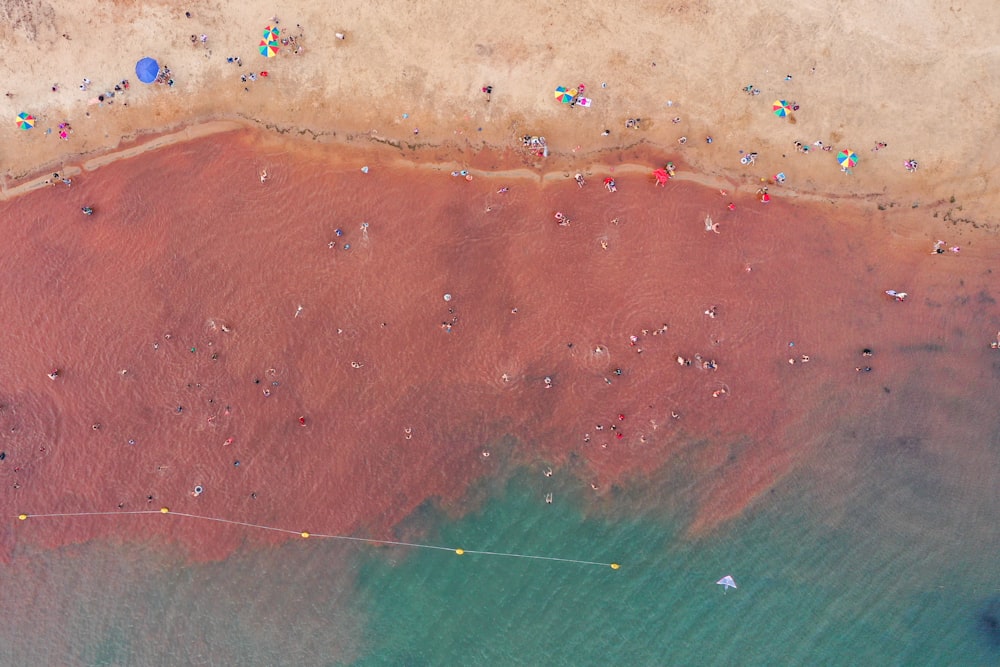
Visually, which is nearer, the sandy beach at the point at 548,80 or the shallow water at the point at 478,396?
the sandy beach at the point at 548,80

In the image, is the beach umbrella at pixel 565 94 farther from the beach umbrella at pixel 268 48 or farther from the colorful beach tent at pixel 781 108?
the beach umbrella at pixel 268 48

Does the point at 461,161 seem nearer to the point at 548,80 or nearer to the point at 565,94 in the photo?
the point at 548,80

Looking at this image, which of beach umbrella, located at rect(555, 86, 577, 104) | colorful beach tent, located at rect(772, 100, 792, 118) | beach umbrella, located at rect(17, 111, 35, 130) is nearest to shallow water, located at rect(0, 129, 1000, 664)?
beach umbrella, located at rect(17, 111, 35, 130)

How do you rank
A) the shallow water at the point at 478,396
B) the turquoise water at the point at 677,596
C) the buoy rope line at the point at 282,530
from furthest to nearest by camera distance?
1. the turquoise water at the point at 677,596
2. the buoy rope line at the point at 282,530
3. the shallow water at the point at 478,396

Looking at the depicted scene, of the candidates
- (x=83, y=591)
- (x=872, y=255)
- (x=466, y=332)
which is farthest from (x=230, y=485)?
(x=872, y=255)

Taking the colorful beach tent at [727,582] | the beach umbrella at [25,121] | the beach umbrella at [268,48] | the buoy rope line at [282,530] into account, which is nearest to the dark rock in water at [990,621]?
the colorful beach tent at [727,582]

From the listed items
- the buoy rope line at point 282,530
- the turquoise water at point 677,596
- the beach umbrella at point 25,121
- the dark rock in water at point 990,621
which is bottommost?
the dark rock in water at point 990,621

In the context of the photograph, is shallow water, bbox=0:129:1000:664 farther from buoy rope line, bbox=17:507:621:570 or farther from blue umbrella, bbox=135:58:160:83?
blue umbrella, bbox=135:58:160:83
